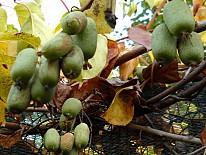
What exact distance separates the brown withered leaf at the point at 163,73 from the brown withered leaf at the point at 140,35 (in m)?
0.13

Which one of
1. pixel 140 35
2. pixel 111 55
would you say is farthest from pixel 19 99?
pixel 111 55

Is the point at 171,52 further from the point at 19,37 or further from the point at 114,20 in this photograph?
the point at 19,37

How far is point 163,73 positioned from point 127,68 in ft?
0.31

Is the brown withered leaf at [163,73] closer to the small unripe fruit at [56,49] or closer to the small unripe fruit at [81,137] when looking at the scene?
the small unripe fruit at [81,137]

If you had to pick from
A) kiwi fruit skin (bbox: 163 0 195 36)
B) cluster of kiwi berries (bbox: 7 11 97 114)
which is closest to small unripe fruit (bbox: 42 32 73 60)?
cluster of kiwi berries (bbox: 7 11 97 114)

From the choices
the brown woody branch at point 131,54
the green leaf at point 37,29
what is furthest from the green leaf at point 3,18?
the brown woody branch at point 131,54

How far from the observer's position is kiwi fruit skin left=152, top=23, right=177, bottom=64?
1.51 feet

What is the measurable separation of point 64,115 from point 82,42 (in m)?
0.20

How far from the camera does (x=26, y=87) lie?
45 cm

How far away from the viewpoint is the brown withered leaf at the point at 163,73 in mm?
766

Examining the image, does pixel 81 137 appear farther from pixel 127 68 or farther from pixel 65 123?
pixel 127 68

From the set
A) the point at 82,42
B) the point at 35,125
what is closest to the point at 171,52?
the point at 82,42

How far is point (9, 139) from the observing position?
81 centimetres

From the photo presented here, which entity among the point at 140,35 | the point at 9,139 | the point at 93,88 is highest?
the point at 140,35
